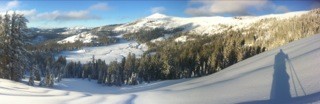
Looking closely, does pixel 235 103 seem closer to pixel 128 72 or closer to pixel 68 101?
pixel 68 101

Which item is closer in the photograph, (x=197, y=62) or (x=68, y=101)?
(x=68, y=101)

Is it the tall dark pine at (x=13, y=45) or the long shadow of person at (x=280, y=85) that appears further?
the tall dark pine at (x=13, y=45)

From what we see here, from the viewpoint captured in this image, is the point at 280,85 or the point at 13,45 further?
the point at 13,45

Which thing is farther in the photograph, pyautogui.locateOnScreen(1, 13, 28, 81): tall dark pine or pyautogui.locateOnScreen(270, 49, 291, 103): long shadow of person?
pyautogui.locateOnScreen(1, 13, 28, 81): tall dark pine

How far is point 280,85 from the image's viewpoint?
10.4 meters

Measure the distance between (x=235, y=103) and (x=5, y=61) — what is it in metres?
40.9

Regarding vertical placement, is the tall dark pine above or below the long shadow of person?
above

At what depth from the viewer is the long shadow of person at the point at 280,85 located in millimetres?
9249

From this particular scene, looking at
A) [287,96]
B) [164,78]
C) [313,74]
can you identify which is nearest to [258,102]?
[287,96]

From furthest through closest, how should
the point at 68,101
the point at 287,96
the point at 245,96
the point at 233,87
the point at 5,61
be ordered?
the point at 5,61
the point at 68,101
the point at 233,87
the point at 245,96
the point at 287,96

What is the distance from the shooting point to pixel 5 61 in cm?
4522

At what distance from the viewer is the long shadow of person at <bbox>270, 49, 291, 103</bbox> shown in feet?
30.3

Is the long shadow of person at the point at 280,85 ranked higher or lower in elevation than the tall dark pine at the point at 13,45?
lower

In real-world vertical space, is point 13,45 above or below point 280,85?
above
